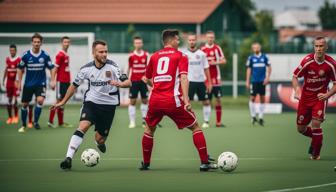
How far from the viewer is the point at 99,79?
13.5 meters

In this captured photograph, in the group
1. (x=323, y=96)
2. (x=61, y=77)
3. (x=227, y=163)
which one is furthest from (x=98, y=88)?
(x=61, y=77)

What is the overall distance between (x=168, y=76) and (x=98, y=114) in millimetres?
1584

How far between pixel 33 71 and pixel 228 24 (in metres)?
46.6

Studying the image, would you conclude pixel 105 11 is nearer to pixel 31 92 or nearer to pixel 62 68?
pixel 62 68

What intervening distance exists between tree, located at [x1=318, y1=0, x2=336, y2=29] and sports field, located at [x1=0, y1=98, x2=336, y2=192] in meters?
84.1

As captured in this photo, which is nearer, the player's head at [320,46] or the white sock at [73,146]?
the white sock at [73,146]

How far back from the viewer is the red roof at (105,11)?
5875 cm

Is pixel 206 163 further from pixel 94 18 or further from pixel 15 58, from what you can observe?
pixel 94 18

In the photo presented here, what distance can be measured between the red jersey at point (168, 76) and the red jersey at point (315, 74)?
2638 mm

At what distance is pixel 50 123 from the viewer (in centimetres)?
2253

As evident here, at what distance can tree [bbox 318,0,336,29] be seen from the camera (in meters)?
104

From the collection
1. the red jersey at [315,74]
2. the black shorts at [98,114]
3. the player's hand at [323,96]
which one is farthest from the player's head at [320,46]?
the black shorts at [98,114]

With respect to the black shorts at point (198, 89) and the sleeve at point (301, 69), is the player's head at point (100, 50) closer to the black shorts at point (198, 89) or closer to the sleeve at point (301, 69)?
the sleeve at point (301, 69)

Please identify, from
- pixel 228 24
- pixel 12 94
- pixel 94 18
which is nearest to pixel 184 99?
pixel 12 94
